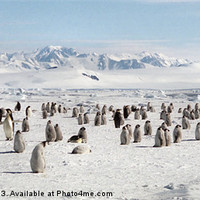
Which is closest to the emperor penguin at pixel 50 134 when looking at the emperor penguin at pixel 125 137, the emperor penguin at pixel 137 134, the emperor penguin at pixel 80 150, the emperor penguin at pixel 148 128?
the emperor penguin at pixel 125 137

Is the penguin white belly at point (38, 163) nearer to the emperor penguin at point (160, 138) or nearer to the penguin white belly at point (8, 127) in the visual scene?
the emperor penguin at point (160, 138)

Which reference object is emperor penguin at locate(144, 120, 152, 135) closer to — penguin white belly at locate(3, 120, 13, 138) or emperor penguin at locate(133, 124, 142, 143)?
emperor penguin at locate(133, 124, 142, 143)

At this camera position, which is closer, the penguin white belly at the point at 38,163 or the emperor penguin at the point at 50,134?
the penguin white belly at the point at 38,163

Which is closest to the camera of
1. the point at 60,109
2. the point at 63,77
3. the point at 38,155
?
the point at 38,155

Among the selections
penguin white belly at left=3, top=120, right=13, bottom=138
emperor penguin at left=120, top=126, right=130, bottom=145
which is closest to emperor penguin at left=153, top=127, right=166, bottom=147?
emperor penguin at left=120, top=126, right=130, bottom=145

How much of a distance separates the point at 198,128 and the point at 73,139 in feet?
15.3

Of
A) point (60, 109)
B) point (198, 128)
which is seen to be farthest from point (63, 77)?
point (198, 128)

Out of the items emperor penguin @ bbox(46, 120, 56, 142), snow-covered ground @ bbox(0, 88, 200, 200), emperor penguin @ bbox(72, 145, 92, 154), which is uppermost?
emperor penguin @ bbox(46, 120, 56, 142)

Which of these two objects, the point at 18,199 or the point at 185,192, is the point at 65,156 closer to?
the point at 18,199

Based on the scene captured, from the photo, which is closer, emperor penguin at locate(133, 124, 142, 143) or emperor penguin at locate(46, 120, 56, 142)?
emperor penguin at locate(46, 120, 56, 142)

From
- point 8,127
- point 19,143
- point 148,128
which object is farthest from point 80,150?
point 148,128

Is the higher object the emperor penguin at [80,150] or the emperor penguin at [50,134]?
the emperor penguin at [50,134]

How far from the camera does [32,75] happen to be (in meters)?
166

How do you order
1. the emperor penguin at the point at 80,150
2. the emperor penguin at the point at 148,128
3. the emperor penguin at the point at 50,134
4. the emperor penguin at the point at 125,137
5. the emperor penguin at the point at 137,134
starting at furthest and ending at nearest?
the emperor penguin at the point at 148,128, the emperor penguin at the point at 137,134, the emperor penguin at the point at 50,134, the emperor penguin at the point at 125,137, the emperor penguin at the point at 80,150
